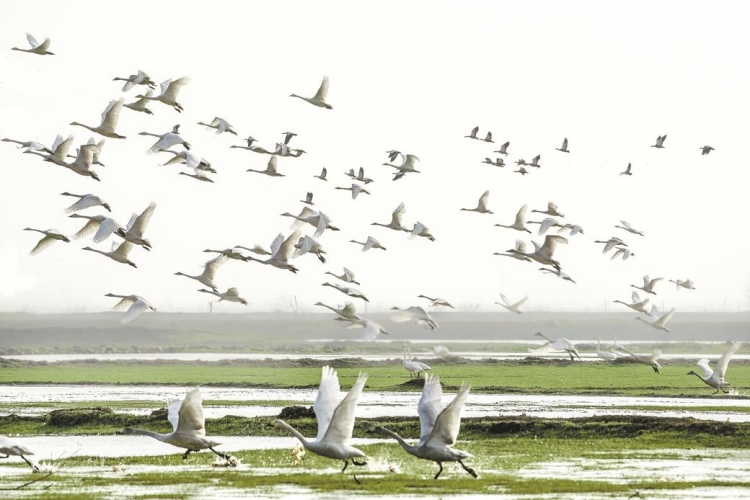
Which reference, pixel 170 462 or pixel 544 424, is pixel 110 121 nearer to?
pixel 170 462

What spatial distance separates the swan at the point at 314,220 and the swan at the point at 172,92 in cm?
495

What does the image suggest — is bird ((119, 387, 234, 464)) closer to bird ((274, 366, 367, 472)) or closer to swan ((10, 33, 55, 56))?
bird ((274, 366, 367, 472))

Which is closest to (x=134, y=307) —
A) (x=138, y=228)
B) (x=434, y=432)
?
(x=138, y=228)

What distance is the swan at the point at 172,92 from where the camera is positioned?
31656 mm

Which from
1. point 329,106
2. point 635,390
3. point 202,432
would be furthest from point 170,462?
point 635,390

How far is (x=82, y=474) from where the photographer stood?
84.9 feet

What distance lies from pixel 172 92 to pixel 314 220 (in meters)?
5.66

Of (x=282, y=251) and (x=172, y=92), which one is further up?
(x=172, y=92)

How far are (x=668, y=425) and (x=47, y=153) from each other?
19.3 metres

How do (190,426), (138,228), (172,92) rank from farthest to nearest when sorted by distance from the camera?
(172,92) < (138,228) < (190,426)

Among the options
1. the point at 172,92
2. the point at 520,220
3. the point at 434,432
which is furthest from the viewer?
the point at 520,220

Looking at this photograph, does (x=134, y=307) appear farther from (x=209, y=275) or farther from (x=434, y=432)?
(x=434, y=432)

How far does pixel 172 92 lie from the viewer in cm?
3181

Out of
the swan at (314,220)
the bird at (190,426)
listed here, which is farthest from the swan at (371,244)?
the bird at (190,426)
